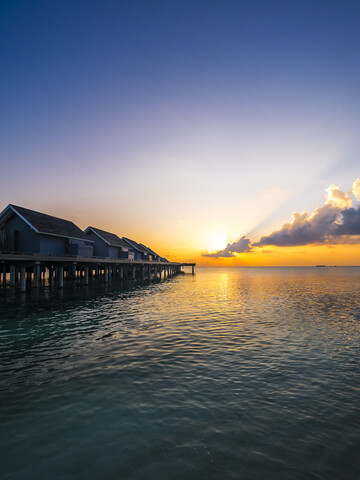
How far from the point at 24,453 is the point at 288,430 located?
472 cm

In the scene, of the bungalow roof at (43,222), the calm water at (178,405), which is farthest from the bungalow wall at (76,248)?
the calm water at (178,405)

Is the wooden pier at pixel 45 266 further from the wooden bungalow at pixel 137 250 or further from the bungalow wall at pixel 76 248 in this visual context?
the wooden bungalow at pixel 137 250

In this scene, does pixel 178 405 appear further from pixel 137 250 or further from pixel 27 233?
pixel 137 250

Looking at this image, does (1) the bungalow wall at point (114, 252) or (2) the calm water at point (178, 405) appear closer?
(2) the calm water at point (178, 405)

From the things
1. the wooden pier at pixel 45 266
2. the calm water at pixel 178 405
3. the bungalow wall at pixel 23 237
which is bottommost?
the calm water at pixel 178 405

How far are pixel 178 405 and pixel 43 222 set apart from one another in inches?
1319

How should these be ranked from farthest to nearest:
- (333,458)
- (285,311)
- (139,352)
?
(285,311) → (139,352) → (333,458)

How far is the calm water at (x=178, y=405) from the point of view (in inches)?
170

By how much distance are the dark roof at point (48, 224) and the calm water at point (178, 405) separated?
2189 cm

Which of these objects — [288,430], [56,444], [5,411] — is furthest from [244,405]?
[5,411]

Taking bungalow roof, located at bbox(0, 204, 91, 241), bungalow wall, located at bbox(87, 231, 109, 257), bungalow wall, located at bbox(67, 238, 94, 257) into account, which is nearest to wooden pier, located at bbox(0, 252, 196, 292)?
bungalow wall, located at bbox(67, 238, 94, 257)

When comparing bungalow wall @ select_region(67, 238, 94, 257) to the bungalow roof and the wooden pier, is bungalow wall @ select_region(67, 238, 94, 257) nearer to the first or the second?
the bungalow roof

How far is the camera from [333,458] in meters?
4.52

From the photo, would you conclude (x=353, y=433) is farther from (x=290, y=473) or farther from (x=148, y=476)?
(x=148, y=476)
